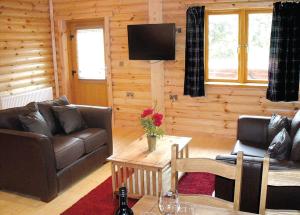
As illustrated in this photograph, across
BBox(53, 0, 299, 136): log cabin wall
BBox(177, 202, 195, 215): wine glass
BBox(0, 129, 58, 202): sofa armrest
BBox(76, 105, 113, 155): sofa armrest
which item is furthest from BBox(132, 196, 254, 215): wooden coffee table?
BBox(53, 0, 299, 136): log cabin wall

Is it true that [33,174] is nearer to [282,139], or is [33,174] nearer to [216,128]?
[282,139]

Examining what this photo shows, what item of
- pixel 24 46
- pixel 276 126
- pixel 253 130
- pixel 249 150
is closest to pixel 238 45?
pixel 253 130

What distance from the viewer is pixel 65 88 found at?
6.96 meters

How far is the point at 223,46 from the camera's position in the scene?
5.57 m

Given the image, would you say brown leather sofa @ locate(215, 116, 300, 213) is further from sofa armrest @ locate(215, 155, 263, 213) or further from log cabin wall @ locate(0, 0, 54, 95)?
log cabin wall @ locate(0, 0, 54, 95)

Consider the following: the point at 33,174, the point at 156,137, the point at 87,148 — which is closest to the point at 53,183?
the point at 33,174

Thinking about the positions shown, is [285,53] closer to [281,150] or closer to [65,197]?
[281,150]

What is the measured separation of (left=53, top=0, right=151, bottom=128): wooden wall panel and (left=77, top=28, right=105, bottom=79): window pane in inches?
13.5

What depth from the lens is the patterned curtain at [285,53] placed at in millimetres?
4820

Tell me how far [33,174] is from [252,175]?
218 cm

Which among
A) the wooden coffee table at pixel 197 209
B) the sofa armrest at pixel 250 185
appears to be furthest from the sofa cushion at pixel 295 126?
the wooden coffee table at pixel 197 209

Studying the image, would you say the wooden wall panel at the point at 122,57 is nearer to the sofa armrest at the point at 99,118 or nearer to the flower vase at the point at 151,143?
the sofa armrest at the point at 99,118

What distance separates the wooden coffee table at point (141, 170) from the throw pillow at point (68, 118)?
941mm

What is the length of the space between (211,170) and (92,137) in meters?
2.62
